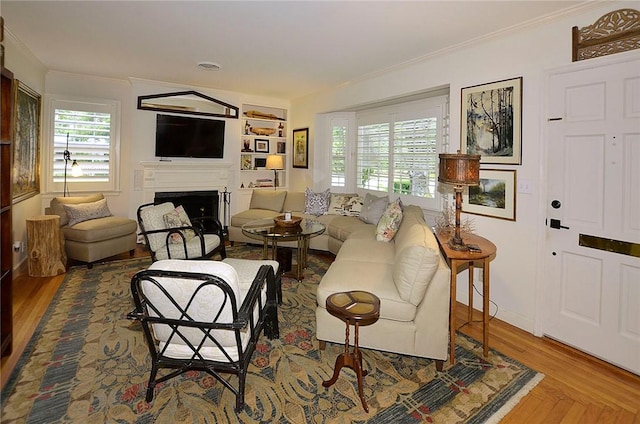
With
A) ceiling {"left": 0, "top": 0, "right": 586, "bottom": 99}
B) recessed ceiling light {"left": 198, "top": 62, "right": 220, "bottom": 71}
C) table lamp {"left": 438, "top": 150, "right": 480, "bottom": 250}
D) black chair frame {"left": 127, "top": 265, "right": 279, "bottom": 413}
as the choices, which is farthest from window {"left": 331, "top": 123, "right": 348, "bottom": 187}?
black chair frame {"left": 127, "top": 265, "right": 279, "bottom": 413}

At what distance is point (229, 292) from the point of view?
1785 mm

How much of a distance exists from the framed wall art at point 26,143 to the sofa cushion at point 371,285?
3.73 m

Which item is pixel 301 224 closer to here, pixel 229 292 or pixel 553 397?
pixel 229 292

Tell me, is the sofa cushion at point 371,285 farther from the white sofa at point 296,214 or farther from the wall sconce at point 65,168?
the wall sconce at point 65,168

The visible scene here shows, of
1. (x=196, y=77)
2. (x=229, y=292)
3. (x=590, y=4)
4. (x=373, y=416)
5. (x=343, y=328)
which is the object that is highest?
(x=196, y=77)

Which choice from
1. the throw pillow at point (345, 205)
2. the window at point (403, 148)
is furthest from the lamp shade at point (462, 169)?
the throw pillow at point (345, 205)

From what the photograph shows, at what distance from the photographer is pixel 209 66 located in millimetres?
4637

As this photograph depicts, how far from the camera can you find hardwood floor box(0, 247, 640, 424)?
2.04m

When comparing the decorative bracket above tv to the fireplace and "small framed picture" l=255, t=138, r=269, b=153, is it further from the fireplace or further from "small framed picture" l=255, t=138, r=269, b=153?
the fireplace

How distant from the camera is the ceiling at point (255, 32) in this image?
9.34 feet

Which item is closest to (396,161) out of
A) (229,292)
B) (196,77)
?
(196,77)

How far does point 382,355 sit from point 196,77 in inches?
189

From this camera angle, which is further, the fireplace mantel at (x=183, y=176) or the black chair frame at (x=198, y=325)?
the fireplace mantel at (x=183, y=176)

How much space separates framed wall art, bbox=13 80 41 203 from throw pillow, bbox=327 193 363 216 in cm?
411
